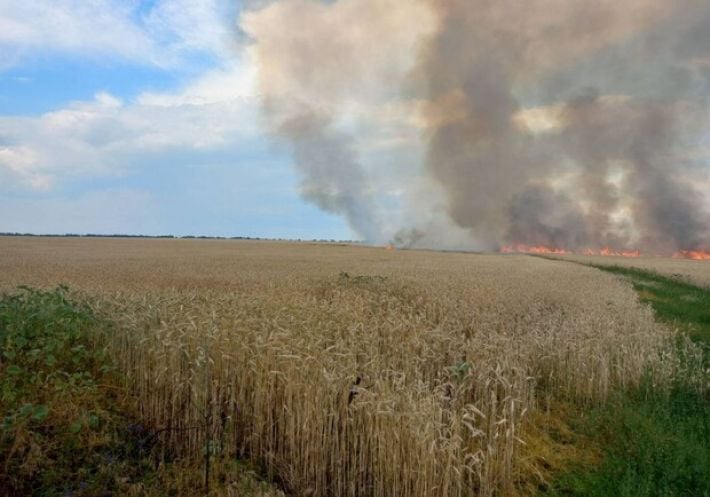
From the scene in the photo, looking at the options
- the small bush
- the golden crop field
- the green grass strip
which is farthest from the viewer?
the green grass strip

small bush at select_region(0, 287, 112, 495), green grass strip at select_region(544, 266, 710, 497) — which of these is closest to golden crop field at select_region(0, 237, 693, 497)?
green grass strip at select_region(544, 266, 710, 497)

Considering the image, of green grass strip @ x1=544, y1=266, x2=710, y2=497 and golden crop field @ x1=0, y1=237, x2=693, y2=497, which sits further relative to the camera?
green grass strip @ x1=544, y1=266, x2=710, y2=497

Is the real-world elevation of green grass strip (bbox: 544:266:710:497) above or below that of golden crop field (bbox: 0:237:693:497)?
below

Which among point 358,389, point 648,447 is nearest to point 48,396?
point 358,389

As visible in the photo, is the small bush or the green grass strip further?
the green grass strip

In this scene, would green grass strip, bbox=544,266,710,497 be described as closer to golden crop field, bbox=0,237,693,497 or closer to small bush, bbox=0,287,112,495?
golden crop field, bbox=0,237,693,497

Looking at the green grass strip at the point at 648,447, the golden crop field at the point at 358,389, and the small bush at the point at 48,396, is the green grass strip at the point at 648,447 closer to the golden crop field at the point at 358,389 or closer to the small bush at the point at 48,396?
the golden crop field at the point at 358,389

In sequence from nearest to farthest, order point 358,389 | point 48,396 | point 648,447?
point 358,389 < point 48,396 < point 648,447

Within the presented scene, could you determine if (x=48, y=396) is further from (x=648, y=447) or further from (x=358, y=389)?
(x=648, y=447)

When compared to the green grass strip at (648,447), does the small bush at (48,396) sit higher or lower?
higher

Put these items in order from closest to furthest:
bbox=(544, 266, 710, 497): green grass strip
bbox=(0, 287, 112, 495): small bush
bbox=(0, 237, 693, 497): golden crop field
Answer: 1. bbox=(0, 287, 112, 495): small bush
2. bbox=(0, 237, 693, 497): golden crop field
3. bbox=(544, 266, 710, 497): green grass strip

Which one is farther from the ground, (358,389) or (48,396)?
(358,389)

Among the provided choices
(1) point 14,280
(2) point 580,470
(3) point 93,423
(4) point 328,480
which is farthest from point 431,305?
(1) point 14,280

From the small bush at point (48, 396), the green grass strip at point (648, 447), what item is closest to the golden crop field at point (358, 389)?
the green grass strip at point (648, 447)
